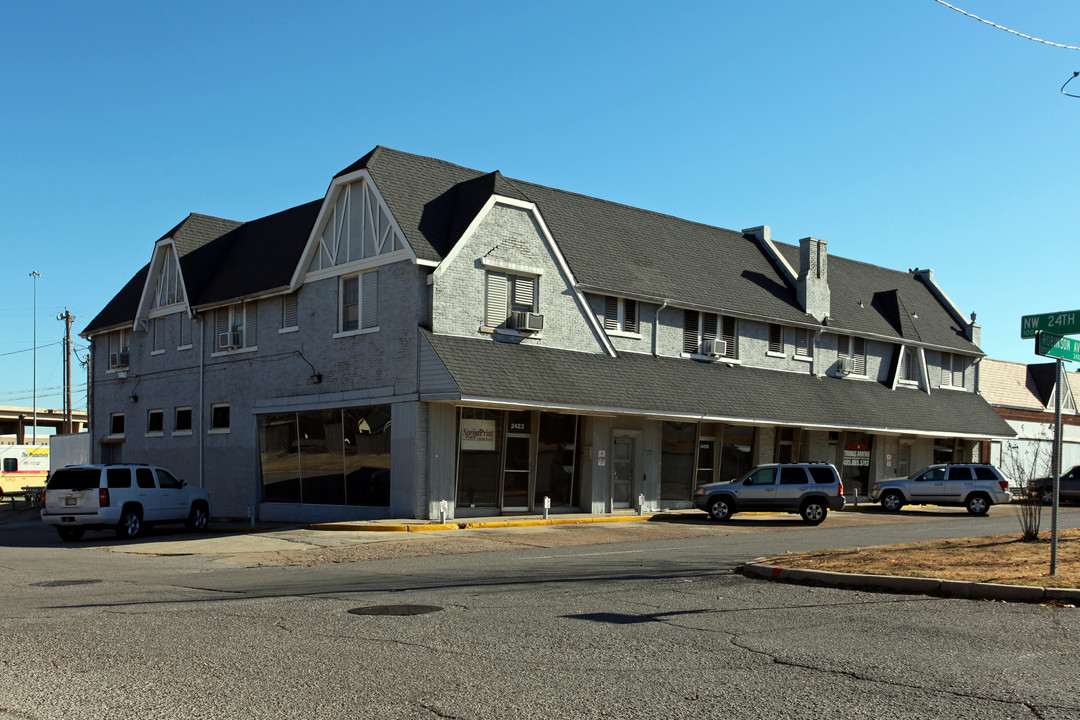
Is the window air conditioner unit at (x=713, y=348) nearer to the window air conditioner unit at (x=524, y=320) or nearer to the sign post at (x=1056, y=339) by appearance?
the window air conditioner unit at (x=524, y=320)

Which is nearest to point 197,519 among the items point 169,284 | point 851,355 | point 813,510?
point 169,284

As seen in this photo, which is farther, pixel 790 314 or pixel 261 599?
pixel 790 314

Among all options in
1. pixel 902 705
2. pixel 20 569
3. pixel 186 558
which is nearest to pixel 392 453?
pixel 186 558

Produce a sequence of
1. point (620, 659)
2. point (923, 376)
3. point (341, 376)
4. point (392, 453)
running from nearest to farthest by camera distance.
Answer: point (620, 659) → point (392, 453) → point (341, 376) → point (923, 376)

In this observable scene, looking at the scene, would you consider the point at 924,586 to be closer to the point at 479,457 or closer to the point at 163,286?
the point at 479,457

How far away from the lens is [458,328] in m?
26.0

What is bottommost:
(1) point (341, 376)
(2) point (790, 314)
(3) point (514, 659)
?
(3) point (514, 659)

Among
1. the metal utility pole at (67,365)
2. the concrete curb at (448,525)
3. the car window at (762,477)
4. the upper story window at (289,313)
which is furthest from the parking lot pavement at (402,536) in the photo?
the metal utility pole at (67,365)

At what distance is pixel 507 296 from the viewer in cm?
2728

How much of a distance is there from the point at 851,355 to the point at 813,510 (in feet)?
42.5

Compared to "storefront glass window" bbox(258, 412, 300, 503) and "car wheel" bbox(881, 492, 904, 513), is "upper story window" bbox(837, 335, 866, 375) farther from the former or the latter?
"storefront glass window" bbox(258, 412, 300, 503)

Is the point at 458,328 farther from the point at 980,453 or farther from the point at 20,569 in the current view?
the point at 980,453

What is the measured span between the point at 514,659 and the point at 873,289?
38.1 meters

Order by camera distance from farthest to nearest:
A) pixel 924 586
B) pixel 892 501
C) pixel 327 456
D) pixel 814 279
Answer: pixel 814 279 < pixel 892 501 < pixel 327 456 < pixel 924 586
